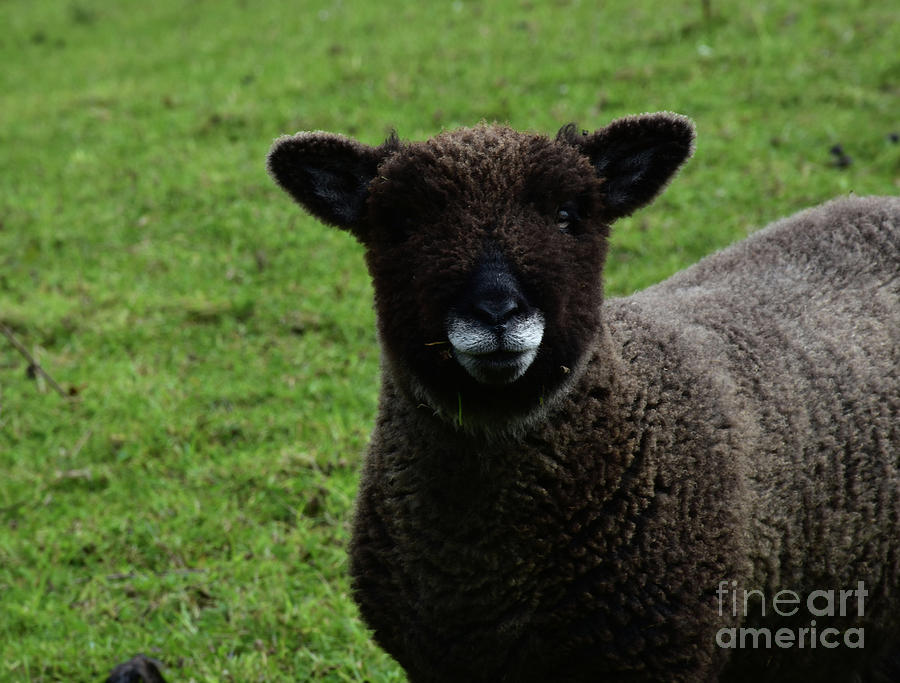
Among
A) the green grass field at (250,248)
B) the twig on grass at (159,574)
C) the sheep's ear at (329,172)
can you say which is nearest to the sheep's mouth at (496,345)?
the sheep's ear at (329,172)

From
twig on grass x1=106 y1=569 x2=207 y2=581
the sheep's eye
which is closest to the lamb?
the sheep's eye

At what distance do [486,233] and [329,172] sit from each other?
0.80 meters

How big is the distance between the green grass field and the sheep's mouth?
2.13 m

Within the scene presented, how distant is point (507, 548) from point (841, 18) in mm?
9312

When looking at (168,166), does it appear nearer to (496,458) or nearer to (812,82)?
(812,82)

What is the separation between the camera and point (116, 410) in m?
6.47

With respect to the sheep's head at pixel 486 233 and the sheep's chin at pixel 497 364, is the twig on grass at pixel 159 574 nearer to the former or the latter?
the sheep's head at pixel 486 233

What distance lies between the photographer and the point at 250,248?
8.34 m

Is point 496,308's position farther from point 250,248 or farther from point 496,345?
point 250,248

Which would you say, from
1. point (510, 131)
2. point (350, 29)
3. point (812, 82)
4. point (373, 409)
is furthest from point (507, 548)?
point (350, 29)

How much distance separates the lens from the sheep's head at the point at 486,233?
112 inches

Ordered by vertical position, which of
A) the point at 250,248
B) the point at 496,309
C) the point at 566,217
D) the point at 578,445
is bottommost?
the point at 578,445

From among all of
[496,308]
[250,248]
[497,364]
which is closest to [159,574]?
[497,364]

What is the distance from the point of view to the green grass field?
4934mm
